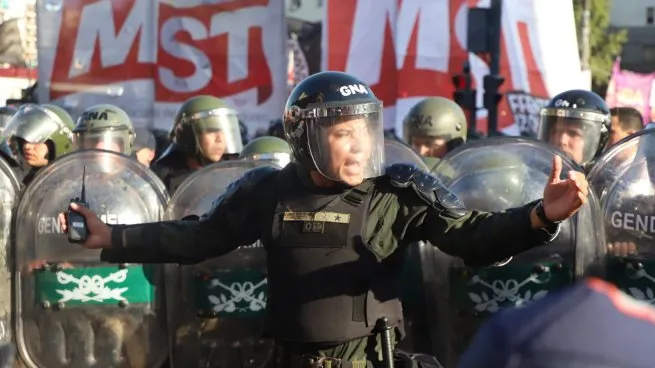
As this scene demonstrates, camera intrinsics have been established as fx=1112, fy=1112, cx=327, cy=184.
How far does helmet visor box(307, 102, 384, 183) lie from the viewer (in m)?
3.67

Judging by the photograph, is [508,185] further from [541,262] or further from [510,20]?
[510,20]

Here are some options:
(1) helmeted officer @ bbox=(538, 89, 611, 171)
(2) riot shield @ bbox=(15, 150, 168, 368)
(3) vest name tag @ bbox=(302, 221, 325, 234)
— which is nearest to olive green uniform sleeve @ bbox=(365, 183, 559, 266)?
(3) vest name tag @ bbox=(302, 221, 325, 234)

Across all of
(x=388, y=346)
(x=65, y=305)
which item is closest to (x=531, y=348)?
(x=388, y=346)

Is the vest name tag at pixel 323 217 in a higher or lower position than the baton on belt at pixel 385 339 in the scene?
higher

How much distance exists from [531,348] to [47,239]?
13.0ft

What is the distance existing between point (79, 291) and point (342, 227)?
170 centimetres

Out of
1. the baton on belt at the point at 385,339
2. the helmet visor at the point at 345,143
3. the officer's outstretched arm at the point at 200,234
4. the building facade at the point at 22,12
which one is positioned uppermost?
the building facade at the point at 22,12

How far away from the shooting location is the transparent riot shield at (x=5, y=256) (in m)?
4.99

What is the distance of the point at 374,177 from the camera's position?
3725 mm

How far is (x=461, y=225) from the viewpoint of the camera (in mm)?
3531

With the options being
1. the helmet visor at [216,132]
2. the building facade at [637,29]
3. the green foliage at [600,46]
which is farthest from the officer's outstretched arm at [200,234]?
the building facade at [637,29]

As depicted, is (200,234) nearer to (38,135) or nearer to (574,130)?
(574,130)

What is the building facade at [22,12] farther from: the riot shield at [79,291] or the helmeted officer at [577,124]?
the riot shield at [79,291]

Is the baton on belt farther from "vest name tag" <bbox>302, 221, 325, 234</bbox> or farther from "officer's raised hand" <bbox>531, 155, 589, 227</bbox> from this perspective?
"officer's raised hand" <bbox>531, 155, 589, 227</bbox>
